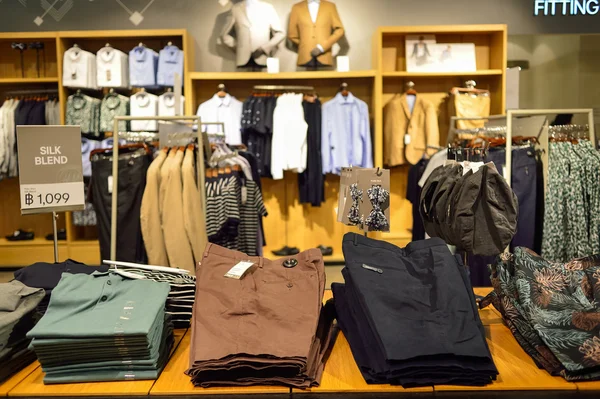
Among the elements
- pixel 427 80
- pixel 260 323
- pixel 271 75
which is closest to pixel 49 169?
pixel 260 323

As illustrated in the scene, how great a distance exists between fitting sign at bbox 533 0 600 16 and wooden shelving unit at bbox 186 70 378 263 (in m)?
2.08

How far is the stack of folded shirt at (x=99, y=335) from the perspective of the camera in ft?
4.67

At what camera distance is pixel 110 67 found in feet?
18.5

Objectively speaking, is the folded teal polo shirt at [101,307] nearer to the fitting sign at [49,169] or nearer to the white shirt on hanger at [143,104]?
the fitting sign at [49,169]

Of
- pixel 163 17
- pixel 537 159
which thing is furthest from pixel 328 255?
pixel 163 17

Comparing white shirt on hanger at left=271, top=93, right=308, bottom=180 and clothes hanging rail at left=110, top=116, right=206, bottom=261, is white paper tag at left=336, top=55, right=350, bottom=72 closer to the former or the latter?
white shirt on hanger at left=271, top=93, right=308, bottom=180

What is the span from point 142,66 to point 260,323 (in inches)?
185

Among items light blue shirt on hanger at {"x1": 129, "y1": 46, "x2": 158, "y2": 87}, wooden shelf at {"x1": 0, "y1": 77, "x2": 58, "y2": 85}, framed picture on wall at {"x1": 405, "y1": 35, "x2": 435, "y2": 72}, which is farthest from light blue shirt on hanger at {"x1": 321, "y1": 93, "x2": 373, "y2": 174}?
wooden shelf at {"x1": 0, "y1": 77, "x2": 58, "y2": 85}

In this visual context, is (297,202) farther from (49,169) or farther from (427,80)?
(49,169)

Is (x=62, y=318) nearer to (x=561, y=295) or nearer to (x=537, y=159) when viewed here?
(x=561, y=295)

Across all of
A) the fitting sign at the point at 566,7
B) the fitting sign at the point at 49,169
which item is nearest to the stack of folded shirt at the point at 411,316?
the fitting sign at the point at 49,169

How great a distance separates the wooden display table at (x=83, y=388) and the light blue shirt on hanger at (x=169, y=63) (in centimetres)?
453

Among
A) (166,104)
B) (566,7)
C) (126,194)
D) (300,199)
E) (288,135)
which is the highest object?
(566,7)

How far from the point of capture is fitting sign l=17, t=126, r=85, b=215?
2.40 metres
